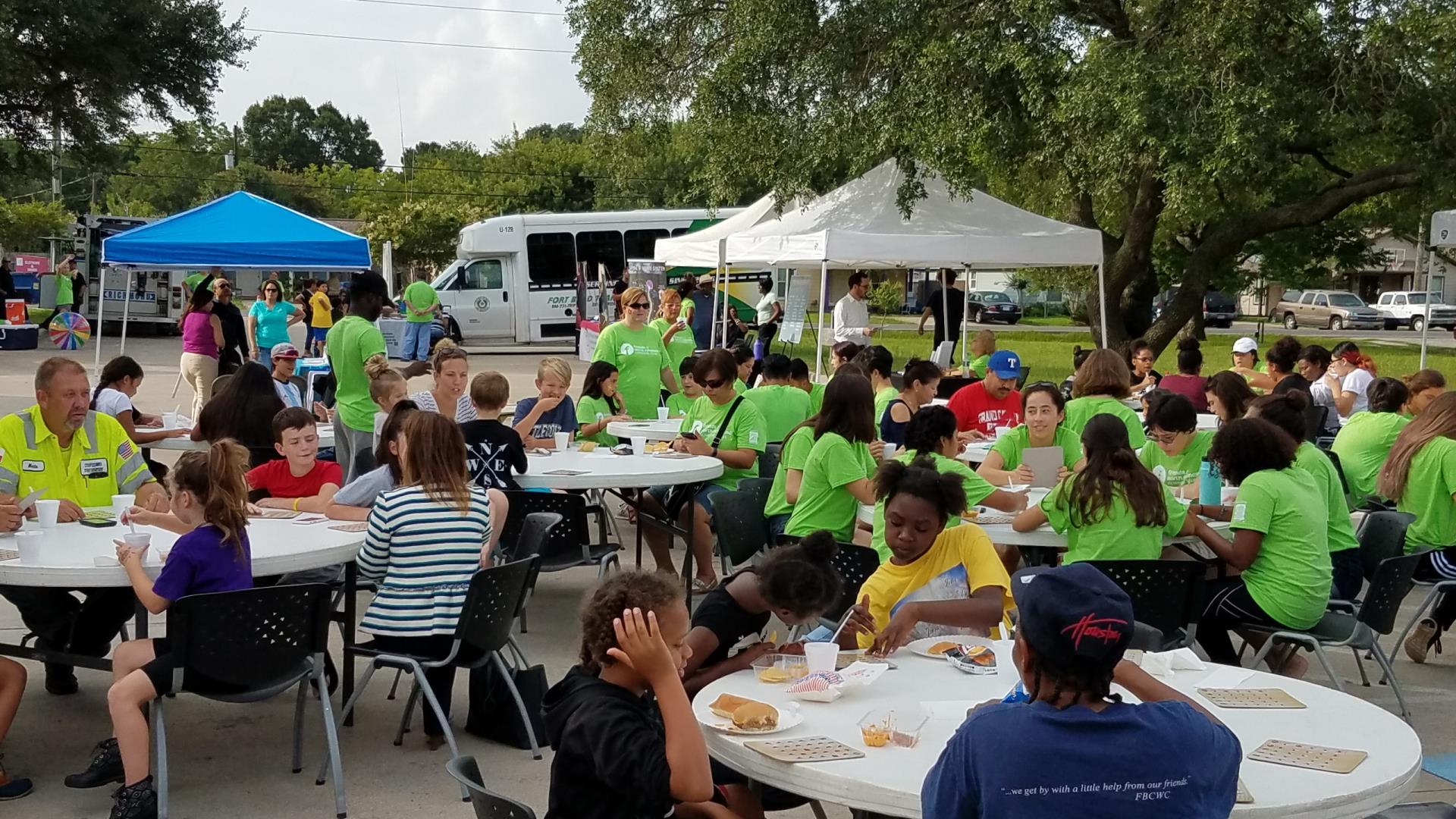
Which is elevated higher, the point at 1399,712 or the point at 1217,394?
the point at 1217,394

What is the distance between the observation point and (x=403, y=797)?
467 cm

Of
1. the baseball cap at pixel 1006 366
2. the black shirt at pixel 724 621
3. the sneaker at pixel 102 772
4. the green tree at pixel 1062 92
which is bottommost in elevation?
the sneaker at pixel 102 772

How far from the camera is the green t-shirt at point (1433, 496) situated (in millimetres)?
6348

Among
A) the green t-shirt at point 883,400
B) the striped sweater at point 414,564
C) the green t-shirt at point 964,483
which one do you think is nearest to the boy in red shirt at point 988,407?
the green t-shirt at point 883,400

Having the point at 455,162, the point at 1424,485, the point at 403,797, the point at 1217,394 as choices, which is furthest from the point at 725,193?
the point at 455,162

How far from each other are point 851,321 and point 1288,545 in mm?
10160

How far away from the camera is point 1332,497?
594 centimetres

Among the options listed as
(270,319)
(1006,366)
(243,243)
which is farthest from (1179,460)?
(270,319)

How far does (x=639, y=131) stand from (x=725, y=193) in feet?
6.90

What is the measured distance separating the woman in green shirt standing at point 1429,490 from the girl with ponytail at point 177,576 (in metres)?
5.29

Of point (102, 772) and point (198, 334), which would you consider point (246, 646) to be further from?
point (198, 334)

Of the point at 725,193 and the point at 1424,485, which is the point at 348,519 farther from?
the point at 725,193

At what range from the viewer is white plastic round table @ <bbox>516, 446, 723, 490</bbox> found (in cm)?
687

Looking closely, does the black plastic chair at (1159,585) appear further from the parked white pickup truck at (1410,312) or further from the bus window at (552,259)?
the parked white pickup truck at (1410,312)
